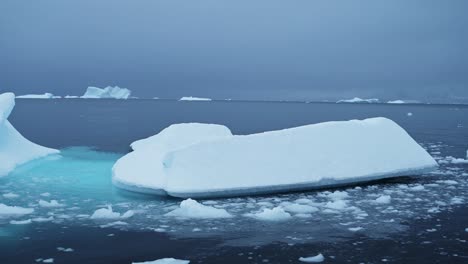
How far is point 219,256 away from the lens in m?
7.12

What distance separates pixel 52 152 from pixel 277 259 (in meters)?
16.3

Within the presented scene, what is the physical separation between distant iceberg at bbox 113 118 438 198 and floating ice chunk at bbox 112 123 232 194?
0.03 meters

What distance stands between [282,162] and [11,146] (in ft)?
40.1

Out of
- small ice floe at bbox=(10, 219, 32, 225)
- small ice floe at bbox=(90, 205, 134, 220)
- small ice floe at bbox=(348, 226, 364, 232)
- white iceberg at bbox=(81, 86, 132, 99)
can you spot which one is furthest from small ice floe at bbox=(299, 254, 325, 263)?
white iceberg at bbox=(81, 86, 132, 99)

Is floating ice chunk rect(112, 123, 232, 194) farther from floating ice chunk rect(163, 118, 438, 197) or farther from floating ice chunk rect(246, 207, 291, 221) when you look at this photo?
floating ice chunk rect(246, 207, 291, 221)

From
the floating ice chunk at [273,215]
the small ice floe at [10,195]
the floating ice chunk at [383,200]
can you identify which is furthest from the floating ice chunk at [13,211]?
the floating ice chunk at [383,200]

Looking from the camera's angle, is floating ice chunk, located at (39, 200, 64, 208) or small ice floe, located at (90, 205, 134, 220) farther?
floating ice chunk, located at (39, 200, 64, 208)

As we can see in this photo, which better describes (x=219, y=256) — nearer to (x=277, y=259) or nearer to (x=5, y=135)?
(x=277, y=259)

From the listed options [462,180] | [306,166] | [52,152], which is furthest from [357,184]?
[52,152]

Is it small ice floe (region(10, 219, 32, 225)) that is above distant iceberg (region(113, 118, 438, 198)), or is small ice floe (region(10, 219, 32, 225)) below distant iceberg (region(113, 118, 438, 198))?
below

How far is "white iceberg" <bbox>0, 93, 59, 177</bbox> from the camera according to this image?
55.3ft

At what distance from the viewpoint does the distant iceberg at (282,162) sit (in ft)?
37.3

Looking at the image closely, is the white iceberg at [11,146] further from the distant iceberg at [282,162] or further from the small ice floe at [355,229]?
the small ice floe at [355,229]

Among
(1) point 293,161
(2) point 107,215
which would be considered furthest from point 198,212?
(1) point 293,161
